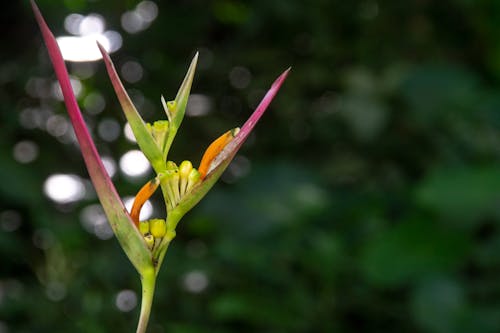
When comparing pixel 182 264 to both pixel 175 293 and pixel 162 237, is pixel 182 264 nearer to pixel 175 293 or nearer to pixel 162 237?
pixel 175 293

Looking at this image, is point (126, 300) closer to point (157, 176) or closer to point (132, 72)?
point (132, 72)

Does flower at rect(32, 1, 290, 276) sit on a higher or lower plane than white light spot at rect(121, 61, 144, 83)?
higher

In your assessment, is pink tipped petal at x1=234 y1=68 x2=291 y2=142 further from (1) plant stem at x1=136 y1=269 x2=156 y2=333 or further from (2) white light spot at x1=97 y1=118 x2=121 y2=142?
(2) white light spot at x1=97 y1=118 x2=121 y2=142

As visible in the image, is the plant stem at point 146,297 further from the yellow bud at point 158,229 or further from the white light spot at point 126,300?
the white light spot at point 126,300

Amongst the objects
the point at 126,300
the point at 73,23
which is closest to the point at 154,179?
the point at 126,300

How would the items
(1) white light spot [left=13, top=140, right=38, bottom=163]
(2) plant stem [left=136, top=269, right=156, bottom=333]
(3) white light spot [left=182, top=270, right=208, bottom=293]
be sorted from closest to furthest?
1. (2) plant stem [left=136, top=269, right=156, bottom=333]
2. (3) white light spot [left=182, top=270, right=208, bottom=293]
3. (1) white light spot [left=13, top=140, right=38, bottom=163]

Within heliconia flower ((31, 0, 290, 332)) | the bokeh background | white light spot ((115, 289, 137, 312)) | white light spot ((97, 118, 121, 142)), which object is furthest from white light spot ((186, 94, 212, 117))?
heliconia flower ((31, 0, 290, 332))
